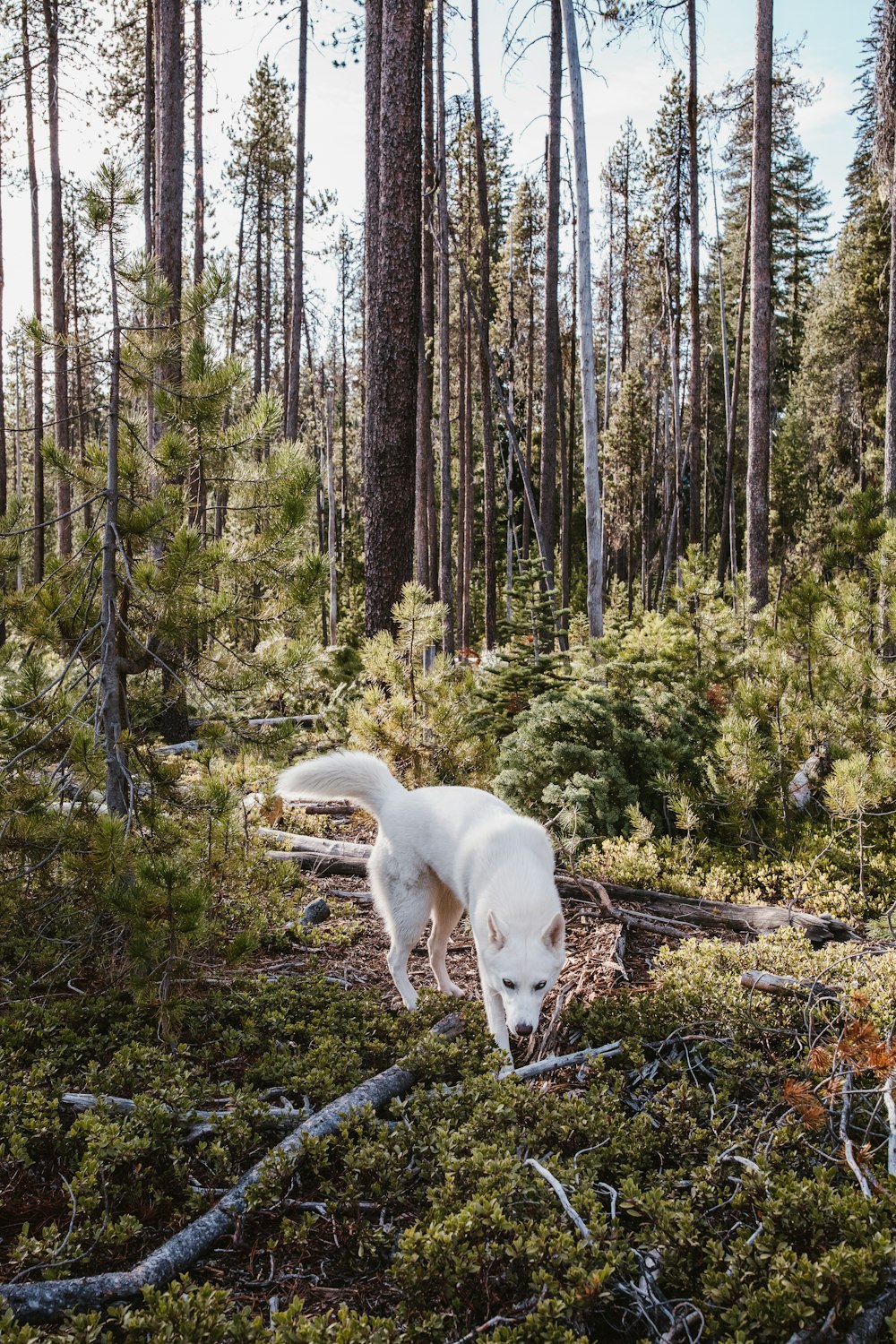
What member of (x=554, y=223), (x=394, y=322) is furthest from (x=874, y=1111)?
(x=554, y=223)

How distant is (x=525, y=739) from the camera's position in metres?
6.29

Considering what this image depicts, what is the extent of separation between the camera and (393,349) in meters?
7.82

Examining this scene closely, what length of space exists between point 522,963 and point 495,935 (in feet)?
0.54

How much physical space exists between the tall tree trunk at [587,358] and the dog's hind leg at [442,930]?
711cm

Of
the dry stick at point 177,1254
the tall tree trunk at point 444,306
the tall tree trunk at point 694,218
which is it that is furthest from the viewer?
the tall tree trunk at point 694,218

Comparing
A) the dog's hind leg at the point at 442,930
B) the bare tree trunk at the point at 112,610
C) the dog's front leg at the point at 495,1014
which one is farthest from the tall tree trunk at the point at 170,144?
the dog's front leg at the point at 495,1014

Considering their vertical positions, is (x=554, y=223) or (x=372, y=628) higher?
(x=554, y=223)

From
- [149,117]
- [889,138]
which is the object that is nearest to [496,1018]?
[889,138]

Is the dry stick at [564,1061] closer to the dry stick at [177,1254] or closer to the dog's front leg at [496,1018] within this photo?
the dog's front leg at [496,1018]

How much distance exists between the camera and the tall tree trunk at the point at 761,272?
1088 cm

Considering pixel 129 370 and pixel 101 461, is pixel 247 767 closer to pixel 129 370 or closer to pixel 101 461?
pixel 101 461

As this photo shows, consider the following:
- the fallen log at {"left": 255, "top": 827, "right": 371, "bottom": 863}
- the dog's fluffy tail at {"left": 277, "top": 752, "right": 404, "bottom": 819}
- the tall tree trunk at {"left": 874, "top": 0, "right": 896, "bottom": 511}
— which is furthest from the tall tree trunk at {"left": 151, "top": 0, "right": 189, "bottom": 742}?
the tall tree trunk at {"left": 874, "top": 0, "right": 896, "bottom": 511}

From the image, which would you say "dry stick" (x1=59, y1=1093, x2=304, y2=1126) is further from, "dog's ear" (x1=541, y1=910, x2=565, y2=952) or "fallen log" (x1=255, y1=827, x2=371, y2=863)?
"fallen log" (x1=255, y1=827, x2=371, y2=863)

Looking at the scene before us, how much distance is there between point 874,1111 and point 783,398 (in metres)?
41.4
